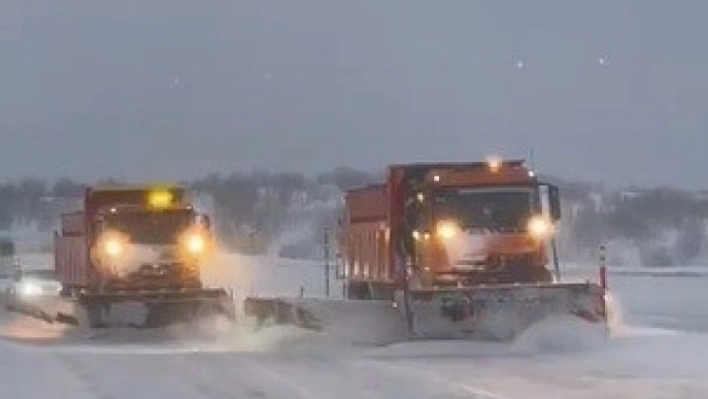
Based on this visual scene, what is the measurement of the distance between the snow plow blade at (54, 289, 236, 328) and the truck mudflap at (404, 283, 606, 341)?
608 centimetres

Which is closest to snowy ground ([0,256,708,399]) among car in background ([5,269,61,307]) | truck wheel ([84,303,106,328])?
truck wheel ([84,303,106,328])

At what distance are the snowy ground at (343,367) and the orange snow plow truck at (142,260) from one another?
42 centimetres

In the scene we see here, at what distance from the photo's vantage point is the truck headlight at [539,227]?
25516 millimetres

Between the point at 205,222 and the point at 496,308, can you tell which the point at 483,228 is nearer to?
the point at 496,308

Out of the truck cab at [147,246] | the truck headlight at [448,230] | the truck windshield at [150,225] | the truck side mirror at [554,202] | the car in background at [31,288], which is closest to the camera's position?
the truck side mirror at [554,202]

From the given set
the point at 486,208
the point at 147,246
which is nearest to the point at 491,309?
the point at 486,208

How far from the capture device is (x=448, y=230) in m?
25.5

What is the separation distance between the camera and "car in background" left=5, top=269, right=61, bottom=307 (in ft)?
128

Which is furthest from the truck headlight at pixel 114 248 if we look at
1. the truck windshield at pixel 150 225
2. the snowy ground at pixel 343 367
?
the snowy ground at pixel 343 367

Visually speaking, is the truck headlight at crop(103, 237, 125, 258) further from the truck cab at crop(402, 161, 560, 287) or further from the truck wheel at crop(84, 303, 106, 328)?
the truck cab at crop(402, 161, 560, 287)

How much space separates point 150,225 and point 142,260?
0.73 metres

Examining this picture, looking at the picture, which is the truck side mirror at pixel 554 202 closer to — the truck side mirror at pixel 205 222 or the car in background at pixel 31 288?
the truck side mirror at pixel 205 222

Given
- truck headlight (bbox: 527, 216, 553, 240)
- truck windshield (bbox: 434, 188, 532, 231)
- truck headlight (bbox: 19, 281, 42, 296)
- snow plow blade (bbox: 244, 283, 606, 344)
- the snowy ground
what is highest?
truck windshield (bbox: 434, 188, 532, 231)

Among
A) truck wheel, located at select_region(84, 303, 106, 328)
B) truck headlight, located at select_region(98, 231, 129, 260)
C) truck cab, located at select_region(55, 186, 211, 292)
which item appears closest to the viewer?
truck wheel, located at select_region(84, 303, 106, 328)
